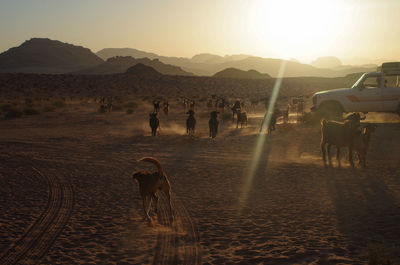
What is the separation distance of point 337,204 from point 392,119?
14.8 meters

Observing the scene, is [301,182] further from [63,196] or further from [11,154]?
[11,154]

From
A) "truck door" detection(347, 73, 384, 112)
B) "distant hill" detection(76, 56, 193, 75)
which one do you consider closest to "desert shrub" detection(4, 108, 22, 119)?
"truck door" detection(347, 73, 384, 112)

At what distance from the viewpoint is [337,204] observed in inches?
320

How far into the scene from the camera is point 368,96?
17906mm

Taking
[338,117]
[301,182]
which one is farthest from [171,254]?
[338,117]

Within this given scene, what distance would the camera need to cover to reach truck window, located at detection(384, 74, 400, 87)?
58.7ft

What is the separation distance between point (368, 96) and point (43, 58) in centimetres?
18050

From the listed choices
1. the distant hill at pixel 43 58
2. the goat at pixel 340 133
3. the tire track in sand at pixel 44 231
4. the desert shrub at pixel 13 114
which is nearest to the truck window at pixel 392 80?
the goat at pixel 340 133

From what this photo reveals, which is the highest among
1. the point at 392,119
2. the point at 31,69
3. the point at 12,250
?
the point at 31,69

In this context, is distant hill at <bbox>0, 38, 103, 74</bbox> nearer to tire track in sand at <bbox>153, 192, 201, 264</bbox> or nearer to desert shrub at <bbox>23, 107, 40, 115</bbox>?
desert shrub at <bbox>23, 107, 40, 115</bbox>

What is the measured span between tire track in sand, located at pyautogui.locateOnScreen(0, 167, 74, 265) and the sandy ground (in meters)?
0.02

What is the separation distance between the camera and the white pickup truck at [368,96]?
Answer: 57.9 feet

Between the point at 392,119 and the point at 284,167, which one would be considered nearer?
the point at 284,167

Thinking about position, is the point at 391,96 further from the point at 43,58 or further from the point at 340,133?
the point at 43,58
